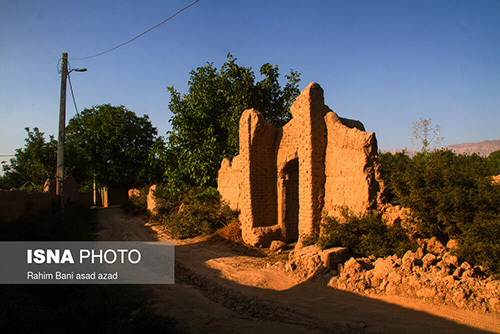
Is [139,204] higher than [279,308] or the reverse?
higher

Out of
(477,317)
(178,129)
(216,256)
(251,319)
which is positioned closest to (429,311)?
(477,317)

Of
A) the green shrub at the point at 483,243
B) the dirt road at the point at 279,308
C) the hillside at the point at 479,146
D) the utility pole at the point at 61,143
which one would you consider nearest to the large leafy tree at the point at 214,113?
the utility pole at the point at 61,143

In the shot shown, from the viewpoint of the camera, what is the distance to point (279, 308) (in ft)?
19.3

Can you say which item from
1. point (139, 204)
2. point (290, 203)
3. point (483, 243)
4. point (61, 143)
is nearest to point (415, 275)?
point (483, 243)

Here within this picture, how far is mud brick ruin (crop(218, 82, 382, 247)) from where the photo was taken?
8.49 meters

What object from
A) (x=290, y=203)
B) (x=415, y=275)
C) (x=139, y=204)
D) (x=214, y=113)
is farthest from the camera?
(x=139, y=204)

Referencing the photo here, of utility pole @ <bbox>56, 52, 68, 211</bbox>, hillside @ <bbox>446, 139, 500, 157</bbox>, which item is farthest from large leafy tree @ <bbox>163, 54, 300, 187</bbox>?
hillside @ <bbox>446, 139, 500, 157</bbox>

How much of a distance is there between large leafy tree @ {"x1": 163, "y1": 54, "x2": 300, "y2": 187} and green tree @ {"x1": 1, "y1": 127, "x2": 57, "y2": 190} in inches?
358

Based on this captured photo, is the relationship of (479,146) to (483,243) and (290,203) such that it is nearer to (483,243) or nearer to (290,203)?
(290,203)

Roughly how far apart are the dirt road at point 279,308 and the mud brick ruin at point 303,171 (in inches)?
90.1

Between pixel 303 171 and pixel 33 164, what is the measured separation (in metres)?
20.5

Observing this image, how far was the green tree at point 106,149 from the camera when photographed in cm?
2606

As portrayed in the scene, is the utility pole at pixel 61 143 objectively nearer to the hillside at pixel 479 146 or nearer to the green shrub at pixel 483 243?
the green shrub at pixel 483 243

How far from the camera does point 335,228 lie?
820 cm
